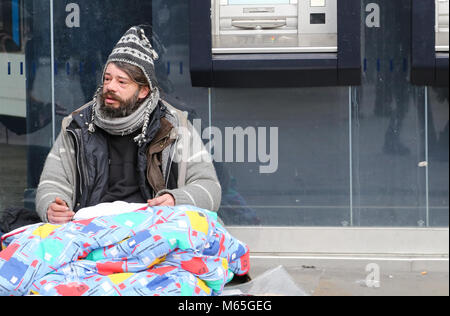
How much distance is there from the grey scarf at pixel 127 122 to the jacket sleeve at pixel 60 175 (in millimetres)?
169

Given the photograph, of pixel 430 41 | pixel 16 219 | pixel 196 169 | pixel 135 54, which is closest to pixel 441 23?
pixel 430 41

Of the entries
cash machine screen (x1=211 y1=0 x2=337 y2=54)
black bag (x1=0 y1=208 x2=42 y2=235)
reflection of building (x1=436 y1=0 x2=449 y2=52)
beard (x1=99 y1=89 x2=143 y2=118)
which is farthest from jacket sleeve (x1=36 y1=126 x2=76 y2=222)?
reflection of building (x1=436 y1=0 x2=449 y2=52)

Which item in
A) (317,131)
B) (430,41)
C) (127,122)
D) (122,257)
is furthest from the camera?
(317,131)

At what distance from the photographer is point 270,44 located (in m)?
4.79

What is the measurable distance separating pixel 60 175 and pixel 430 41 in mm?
1961

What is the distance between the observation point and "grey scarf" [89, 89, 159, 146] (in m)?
4.36

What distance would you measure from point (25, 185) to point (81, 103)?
572 mm

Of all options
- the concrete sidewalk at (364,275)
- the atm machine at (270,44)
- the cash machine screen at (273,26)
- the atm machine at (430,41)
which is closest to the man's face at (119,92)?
the atm machine at (270,44)

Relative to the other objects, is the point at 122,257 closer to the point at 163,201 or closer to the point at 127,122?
the point at 163,201

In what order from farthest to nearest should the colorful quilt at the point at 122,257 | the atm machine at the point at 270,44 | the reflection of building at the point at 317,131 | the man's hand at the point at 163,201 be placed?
the reflection of building at the point at 317,131 < the atm machine at the point at 270,44 < the man's hand at the point at 163,201 < the colorful quilt at the point at 122,257

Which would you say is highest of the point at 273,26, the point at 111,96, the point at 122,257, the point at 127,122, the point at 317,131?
the point at 273,26

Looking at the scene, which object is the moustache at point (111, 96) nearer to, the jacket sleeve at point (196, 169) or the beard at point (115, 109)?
the beard at point (115, 109)

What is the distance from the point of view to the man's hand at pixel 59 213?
4164 mm

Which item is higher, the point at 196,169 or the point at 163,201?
the point at 196,169
